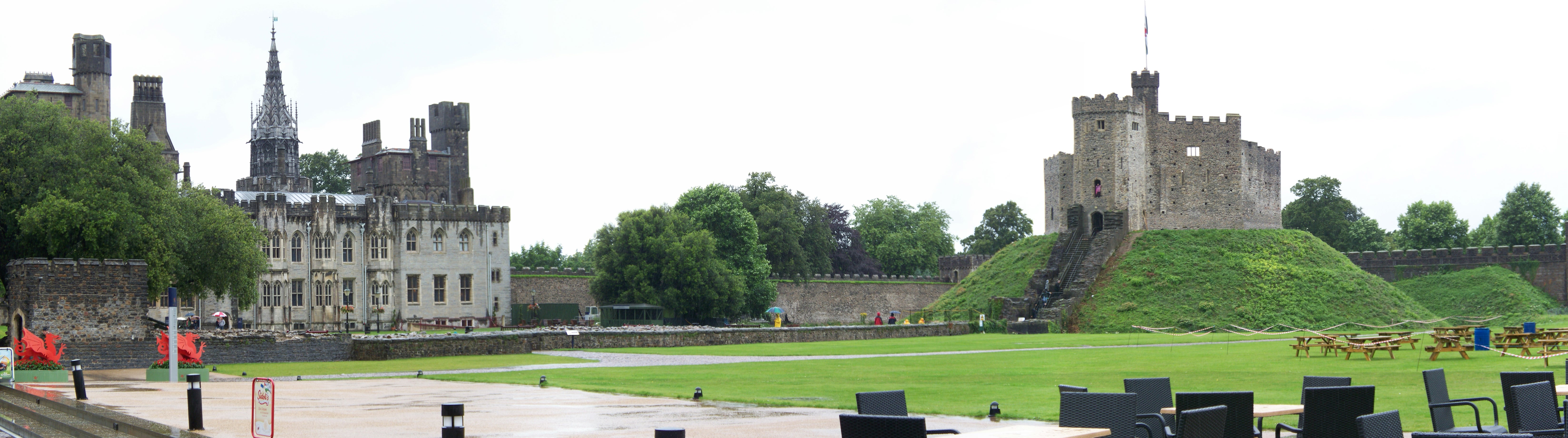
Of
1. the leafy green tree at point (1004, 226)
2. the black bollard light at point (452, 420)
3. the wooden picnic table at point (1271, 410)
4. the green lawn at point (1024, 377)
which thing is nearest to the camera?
the wooden picnic table at point (1271, 410)

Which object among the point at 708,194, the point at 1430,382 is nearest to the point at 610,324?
the point at 708,194

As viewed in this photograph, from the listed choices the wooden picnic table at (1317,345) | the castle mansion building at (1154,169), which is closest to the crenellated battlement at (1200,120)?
the castle mansion building at (1154,169)

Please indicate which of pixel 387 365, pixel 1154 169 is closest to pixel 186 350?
pixel 387 365

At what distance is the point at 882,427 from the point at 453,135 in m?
76.8

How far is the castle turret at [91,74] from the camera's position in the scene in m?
62.8

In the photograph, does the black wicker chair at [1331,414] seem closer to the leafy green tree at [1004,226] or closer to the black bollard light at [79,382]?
the black bollard light at [79,382]

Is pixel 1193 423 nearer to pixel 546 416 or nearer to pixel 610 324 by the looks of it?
pixel 546 416

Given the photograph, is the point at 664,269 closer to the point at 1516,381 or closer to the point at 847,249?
the point at 847,249

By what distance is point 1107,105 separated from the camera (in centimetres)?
6378

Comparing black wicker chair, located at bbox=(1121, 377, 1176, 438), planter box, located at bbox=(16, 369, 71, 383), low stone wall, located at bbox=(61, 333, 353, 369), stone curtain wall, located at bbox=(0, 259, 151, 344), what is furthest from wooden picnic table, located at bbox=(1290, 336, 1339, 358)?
stone curtain wall, located at bbox=(0, 259, 151, 344)

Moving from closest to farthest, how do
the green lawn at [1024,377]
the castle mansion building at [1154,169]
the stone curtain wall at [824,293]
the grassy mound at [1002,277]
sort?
the green lawn at [1024,377]
the grassy mound at [1002,277]
the castle mansion building at [1154,169]
the stone curtain wall at [824,293]

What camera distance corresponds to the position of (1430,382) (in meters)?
10.2

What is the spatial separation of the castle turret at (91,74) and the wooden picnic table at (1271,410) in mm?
63142

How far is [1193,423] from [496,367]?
24.3 m
